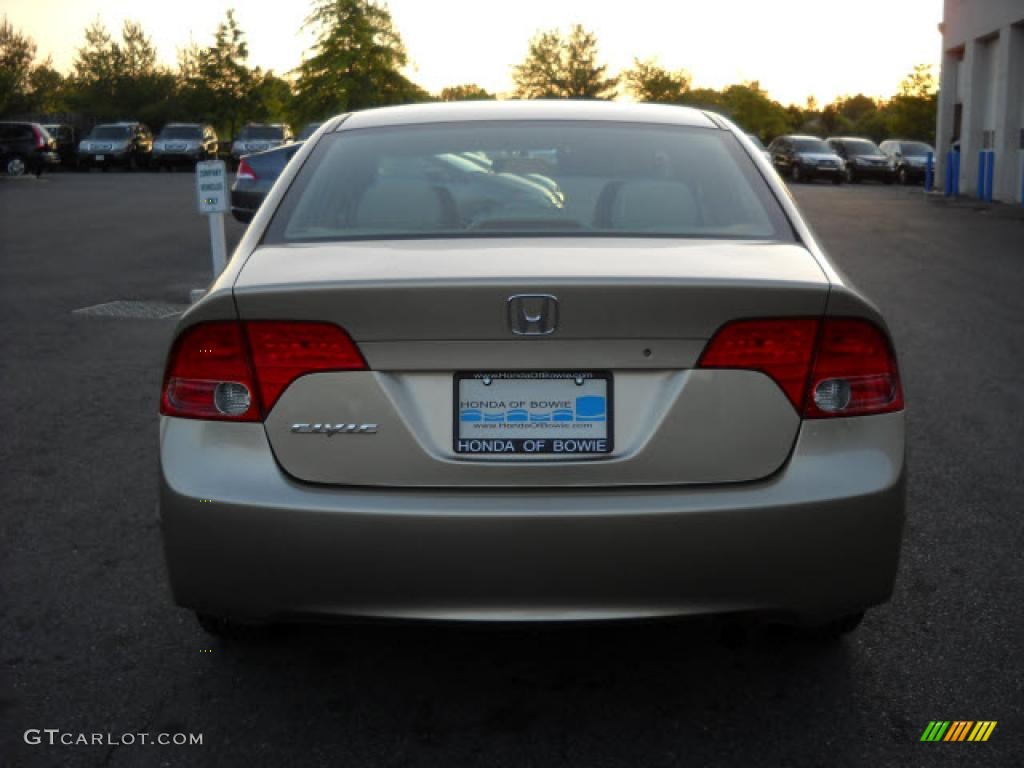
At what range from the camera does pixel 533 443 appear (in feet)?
9.87

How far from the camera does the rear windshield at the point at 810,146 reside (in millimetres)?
46188

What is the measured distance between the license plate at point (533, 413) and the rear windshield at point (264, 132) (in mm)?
48280

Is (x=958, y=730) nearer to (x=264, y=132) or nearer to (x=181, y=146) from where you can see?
(x=181, y=146)

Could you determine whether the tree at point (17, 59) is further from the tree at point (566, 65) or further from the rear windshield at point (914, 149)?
the tree at point (566, 65)

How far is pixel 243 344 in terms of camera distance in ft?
10.2

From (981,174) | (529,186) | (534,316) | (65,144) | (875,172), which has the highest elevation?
(529,186)

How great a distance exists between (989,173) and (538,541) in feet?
102

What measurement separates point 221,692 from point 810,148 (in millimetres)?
45055

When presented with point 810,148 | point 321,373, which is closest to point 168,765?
point 321,373

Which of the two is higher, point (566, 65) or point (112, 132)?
point (566, 65)

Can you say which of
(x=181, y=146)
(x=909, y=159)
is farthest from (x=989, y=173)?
(x=181, y=146)

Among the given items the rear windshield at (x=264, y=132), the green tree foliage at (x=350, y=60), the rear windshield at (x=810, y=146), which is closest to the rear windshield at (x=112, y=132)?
the rear windshield at (x=264, y=132)

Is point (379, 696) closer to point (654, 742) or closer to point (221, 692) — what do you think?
point (221, 692)

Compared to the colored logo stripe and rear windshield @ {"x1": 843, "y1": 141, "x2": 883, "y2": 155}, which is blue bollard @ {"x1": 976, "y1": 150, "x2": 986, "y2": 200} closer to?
rear windshield @ {"x1": 843, "y1": 141, "x2": 883, "y2": 155}
